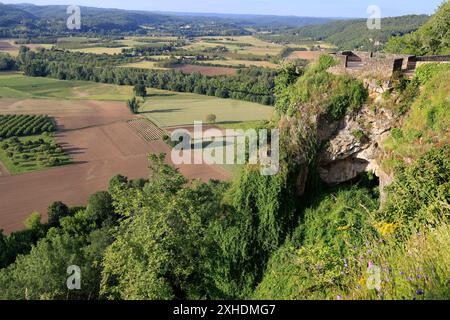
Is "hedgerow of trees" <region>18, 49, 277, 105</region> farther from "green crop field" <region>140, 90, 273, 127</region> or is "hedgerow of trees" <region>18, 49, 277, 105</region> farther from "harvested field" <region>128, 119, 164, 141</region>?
"harvested field" <region>128, 119, 164, 141</region>

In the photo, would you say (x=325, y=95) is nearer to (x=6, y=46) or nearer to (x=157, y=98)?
(x=157, y=98)

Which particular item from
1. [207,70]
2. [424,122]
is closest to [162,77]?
[207,70]

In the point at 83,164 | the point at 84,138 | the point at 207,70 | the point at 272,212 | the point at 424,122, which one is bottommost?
the point at 83,164

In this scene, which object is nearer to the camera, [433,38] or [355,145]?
[355,145]

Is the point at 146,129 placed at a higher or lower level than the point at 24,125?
lower

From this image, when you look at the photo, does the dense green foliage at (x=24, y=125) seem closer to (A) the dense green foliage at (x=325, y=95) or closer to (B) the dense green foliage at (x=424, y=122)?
(A) the dense green foliage at (x=325, y=95)

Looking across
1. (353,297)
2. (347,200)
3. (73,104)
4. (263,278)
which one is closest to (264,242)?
(263,278)

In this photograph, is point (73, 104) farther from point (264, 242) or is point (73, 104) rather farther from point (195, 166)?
point (264, 242)
